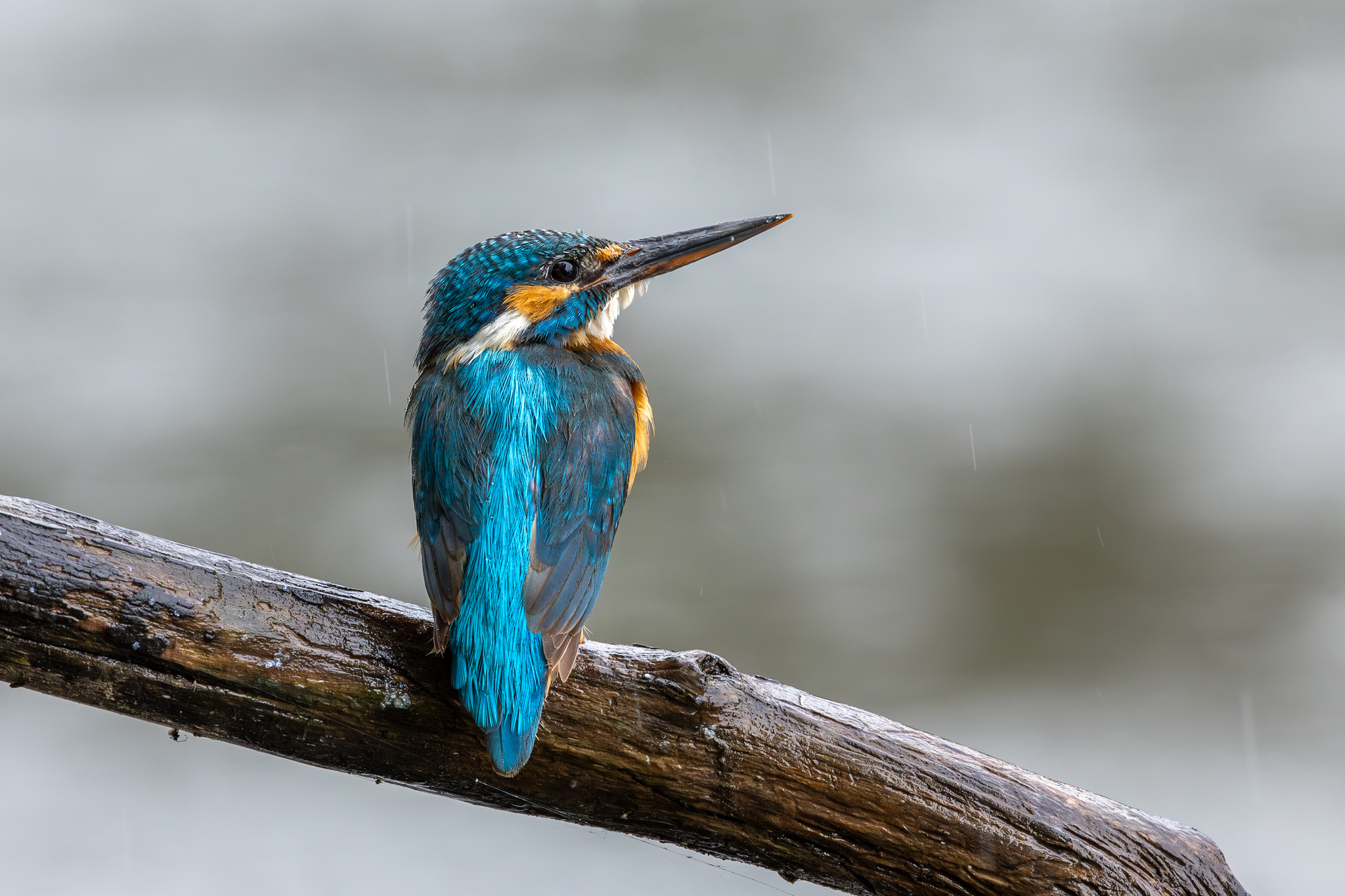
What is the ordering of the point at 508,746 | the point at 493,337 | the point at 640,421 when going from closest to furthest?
the point at 508,746 < the point at 493,337 < the point at 640,421

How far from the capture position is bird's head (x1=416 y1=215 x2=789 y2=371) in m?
2.35

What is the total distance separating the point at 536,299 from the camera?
2389 mm

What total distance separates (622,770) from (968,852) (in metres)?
0.55

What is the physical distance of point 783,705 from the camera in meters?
1.87

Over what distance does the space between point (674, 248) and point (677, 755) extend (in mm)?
1194

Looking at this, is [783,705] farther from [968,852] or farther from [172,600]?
[172,600]

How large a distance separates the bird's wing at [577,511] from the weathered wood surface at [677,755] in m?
0.10

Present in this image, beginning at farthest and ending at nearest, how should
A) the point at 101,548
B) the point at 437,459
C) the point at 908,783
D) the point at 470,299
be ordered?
the point at 470,299 → the point at 437,459 → the point at 908,783 → the point at 101,548

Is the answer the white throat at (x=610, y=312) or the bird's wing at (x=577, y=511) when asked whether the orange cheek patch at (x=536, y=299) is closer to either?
the white throat at (x=610, y=312)

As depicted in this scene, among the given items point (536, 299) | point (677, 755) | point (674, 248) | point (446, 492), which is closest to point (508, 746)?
point (677, 755)

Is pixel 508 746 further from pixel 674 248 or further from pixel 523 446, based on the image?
pixel 674 248

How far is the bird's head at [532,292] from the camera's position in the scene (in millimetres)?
2348

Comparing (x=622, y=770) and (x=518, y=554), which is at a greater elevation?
(x=518, y=554)

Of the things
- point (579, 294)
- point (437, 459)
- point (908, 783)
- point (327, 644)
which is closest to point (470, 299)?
point (579, 294)
